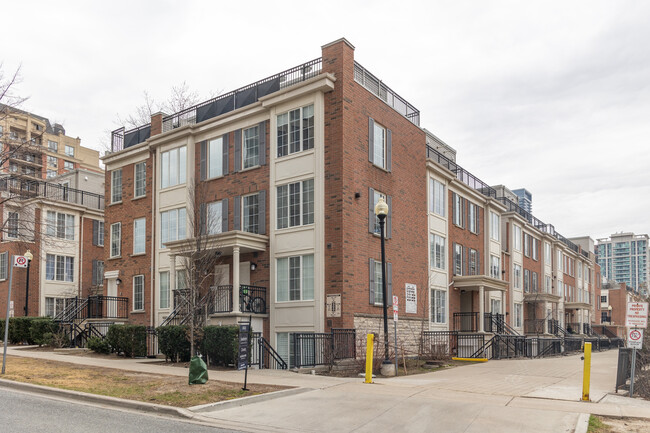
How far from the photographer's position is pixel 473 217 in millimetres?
35062

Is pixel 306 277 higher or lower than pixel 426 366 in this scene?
higher

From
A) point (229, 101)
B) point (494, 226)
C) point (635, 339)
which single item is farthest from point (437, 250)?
point (635, 339)

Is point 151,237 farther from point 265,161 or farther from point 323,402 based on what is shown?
point 323,402

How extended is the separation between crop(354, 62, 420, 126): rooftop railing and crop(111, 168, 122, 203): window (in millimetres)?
14873

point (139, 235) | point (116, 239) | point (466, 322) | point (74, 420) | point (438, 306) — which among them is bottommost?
point (466, 322)

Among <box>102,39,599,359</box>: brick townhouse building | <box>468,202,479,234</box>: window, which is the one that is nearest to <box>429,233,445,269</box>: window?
<box>102,39,599,359</box>: brick townhouse building

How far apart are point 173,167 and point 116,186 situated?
563 centimetres

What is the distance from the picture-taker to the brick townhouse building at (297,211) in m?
21.9

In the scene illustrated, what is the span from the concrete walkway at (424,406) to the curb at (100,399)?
1.66 feet

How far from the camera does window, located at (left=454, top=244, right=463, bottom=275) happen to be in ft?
105

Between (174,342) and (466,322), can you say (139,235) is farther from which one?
(466,322)

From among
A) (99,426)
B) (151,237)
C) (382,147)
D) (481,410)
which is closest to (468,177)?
(382,147)

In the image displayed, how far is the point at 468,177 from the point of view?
35031 millimetres

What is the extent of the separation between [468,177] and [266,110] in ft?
50.5
